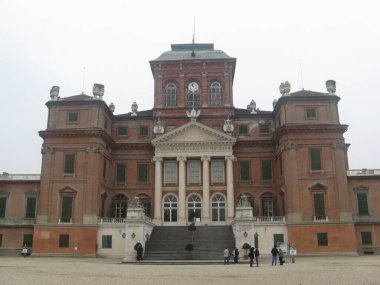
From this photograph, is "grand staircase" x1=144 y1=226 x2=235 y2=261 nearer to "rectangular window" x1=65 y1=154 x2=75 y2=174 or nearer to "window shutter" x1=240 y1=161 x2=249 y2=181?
"window shutter" x1=240 y1=161 x2=249 y2=181

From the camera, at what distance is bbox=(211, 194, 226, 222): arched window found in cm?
4803

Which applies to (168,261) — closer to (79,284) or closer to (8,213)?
(79,284)

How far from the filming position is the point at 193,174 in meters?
49.2

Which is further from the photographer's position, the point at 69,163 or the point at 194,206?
the point at 194,206

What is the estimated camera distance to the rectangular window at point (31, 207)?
46.7 meters

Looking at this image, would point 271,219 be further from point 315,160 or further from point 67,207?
point 67,207

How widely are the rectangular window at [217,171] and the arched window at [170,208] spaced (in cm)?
505

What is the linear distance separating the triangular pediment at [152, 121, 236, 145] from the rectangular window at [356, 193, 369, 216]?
574 inches

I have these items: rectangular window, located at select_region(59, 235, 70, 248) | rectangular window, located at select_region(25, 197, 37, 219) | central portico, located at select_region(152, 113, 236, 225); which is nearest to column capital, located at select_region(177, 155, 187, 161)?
central portico, located at select_region(152, 113, 236, 225)

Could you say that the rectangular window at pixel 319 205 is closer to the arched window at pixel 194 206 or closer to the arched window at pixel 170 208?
the arched window at pixel 194 206

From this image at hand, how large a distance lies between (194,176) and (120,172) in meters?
8.74

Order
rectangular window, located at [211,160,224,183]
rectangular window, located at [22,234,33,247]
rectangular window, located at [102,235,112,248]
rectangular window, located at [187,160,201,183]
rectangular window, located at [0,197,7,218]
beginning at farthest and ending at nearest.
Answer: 1. rectangular window, located at [187,160,201,183]
2. rectangular window, located at [211,160,224,183]
3. rectangular window, located at [0,197,7,218]
4. rectangular window, located at [22,234,33,247]
5. rectangular window, located at [102,235,112,248]

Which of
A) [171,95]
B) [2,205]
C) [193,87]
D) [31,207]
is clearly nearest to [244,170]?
[193,87]

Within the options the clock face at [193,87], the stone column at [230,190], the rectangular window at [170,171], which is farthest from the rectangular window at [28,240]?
the clock face at [193,87]
